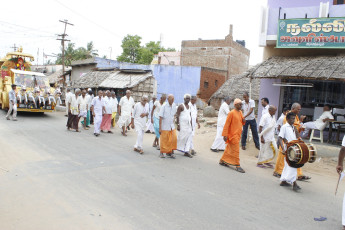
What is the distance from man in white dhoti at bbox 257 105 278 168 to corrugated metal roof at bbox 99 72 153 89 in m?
16.3

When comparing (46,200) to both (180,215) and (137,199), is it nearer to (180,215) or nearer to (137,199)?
(137,199)

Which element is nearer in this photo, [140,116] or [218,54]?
[140,116]

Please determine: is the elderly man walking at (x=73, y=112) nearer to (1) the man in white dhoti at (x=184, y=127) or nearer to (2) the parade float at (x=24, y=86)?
(2) the parade float at (x=24, y=86)

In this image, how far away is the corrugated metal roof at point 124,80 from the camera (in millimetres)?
23359

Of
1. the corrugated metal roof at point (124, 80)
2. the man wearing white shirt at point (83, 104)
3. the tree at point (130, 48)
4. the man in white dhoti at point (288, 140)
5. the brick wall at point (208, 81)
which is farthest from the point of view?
the tree at point (130, 48)

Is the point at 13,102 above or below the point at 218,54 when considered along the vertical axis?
below

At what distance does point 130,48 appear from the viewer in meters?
48.8

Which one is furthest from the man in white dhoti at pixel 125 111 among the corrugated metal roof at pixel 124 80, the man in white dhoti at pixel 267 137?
the corrugated metal roof at pixel 124 80

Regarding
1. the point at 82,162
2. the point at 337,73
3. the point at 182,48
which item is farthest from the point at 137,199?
the point at 182,48

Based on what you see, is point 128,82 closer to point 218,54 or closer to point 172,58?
point 218,54

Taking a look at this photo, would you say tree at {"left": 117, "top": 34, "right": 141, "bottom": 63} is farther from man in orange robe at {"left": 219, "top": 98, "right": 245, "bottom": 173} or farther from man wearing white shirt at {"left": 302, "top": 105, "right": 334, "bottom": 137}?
man in orange robe at {"left": 219, "top": 98, "right": 245, "bottom": 173}

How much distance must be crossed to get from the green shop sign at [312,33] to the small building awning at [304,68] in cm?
47

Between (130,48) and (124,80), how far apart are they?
1027 inches

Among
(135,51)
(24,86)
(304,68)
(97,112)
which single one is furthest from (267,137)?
(135,51)
